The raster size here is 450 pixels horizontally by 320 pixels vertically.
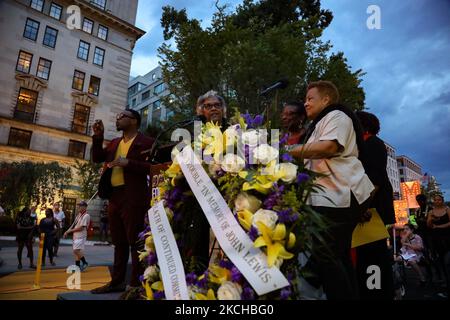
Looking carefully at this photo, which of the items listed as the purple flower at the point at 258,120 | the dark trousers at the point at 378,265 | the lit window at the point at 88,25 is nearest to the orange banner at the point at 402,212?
the dark trousers at the point at 378,265

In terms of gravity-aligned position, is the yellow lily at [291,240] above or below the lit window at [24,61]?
below

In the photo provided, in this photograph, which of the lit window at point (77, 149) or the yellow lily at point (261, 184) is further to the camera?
the lit window at point (77, 149)

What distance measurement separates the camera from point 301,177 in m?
1.27

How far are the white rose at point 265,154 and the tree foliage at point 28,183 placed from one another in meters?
21.5

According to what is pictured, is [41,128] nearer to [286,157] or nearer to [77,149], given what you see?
[77,149]

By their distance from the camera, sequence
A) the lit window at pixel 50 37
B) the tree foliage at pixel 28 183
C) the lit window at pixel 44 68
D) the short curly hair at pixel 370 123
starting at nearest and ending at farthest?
the short curly hair at pixel 370 123, the tree foliage at pixel 28 183, the lit window at pixel 44 68, the lit window at pixel 50 37

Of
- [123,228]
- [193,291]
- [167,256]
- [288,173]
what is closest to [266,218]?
[288,173]

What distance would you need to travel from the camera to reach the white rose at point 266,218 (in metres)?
1.11

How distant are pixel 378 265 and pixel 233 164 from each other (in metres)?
1.63

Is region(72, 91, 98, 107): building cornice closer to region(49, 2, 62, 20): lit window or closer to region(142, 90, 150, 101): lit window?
region(49, 2, 62, 20): lit window

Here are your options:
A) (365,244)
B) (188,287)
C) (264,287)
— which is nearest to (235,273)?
(264,287)

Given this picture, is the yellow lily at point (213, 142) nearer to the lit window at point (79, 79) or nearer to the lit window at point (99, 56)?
the lit window at point (79, 79)

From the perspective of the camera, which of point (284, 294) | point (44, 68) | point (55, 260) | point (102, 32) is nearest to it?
point (284, 294)

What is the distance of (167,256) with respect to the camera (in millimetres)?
1398
